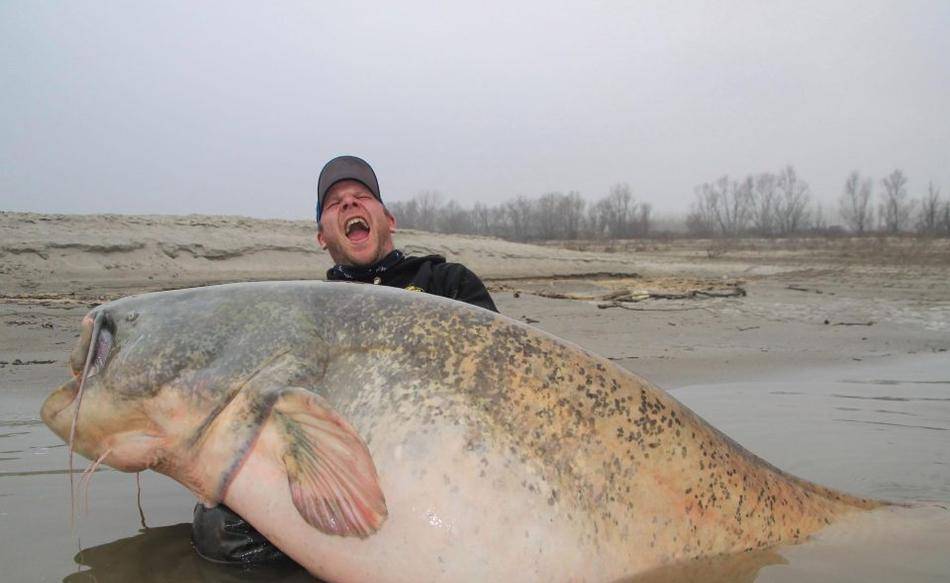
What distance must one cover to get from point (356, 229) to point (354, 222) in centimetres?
5

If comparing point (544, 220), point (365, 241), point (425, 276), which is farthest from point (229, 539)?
point (544, 220)

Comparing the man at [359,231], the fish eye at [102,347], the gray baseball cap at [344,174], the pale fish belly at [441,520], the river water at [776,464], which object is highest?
the gray baseball cap at [344,174]

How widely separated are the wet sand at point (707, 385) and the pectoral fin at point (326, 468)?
669 millimetres

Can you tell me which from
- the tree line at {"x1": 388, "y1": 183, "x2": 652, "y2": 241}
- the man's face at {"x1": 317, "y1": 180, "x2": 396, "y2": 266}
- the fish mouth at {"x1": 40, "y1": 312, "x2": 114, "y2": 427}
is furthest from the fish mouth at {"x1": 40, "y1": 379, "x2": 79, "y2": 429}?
the tree line at {"x1": 388, "y1": 183, "x2": 652, "y2": 241}

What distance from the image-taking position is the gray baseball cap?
11.6ft

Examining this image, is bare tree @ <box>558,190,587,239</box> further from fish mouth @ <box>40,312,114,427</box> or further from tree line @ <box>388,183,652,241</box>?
fish mouth @ <box>40,312,114,427</box>

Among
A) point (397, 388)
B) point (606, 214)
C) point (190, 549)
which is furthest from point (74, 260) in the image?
point (606, 214)

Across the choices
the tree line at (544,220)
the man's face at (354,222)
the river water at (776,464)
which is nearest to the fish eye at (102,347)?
the river water at (776,464)

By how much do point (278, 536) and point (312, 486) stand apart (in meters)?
0.28

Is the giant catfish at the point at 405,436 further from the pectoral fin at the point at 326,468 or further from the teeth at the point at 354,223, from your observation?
the teeth at the point at 354,223

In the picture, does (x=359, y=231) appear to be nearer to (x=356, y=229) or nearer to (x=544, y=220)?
(x=356, y=229)

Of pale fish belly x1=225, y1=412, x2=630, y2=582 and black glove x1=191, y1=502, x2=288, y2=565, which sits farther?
black glove x1=191, y1=502, x2=288, y2=565

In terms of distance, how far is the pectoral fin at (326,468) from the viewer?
5.88 feet

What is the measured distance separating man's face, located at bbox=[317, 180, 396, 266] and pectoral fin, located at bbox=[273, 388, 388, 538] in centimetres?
177
